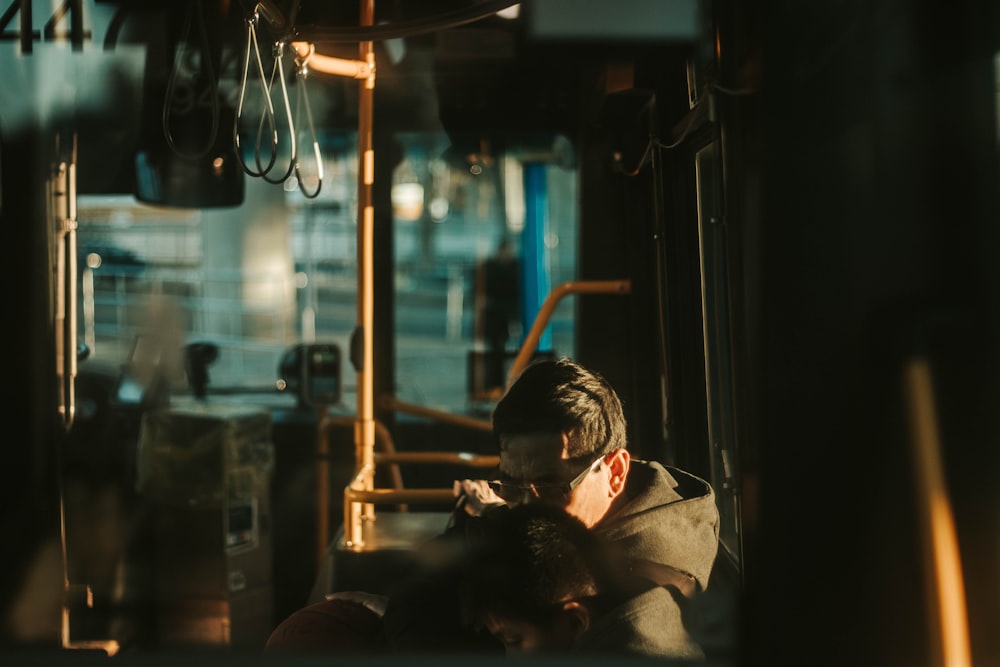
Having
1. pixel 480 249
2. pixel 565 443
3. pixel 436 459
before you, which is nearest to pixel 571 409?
pixel 565 443

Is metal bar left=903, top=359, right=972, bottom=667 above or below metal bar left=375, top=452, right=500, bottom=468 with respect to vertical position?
above

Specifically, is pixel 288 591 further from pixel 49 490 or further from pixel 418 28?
pixel 418 28

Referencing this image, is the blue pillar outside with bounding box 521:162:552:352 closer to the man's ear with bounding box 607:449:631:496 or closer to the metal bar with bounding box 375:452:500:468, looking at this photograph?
the metal bar with bounding box 375:452:500:468

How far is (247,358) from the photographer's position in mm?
3910

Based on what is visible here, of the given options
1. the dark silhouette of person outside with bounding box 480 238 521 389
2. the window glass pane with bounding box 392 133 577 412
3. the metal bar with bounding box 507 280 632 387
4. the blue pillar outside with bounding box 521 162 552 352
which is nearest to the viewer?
the metal bar with bounding box 507 280 632 387

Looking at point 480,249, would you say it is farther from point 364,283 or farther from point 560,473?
point 560,473

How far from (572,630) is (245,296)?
2.81 metres

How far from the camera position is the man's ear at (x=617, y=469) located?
1.34 meters

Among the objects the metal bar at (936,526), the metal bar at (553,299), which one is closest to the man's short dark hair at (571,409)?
the metal bar at (936,526)

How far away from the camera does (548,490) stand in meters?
1.34

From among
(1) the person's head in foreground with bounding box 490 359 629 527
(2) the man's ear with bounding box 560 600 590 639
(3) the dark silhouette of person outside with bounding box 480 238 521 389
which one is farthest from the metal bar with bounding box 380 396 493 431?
(2) the man's ear with bounding box 560 600 590 639

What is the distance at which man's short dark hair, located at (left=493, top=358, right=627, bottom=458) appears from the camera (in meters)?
1.38

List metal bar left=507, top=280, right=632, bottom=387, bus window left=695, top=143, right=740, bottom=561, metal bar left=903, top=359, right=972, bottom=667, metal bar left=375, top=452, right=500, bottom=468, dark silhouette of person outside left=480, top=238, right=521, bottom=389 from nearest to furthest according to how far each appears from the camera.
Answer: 1. metal bar left=903, top=359, right=972, bottom=667
2. bus window left=695, top=143, right=740, bottom=561
3. metal bar left=507, top=280, right=632, bottom=387
4. metal bar left=375, top=452, right=500, bottom=468
5. dark silhouette of person outside left=480, top=238, right=521, bottom=389

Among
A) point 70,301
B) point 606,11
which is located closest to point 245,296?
point 70,301
